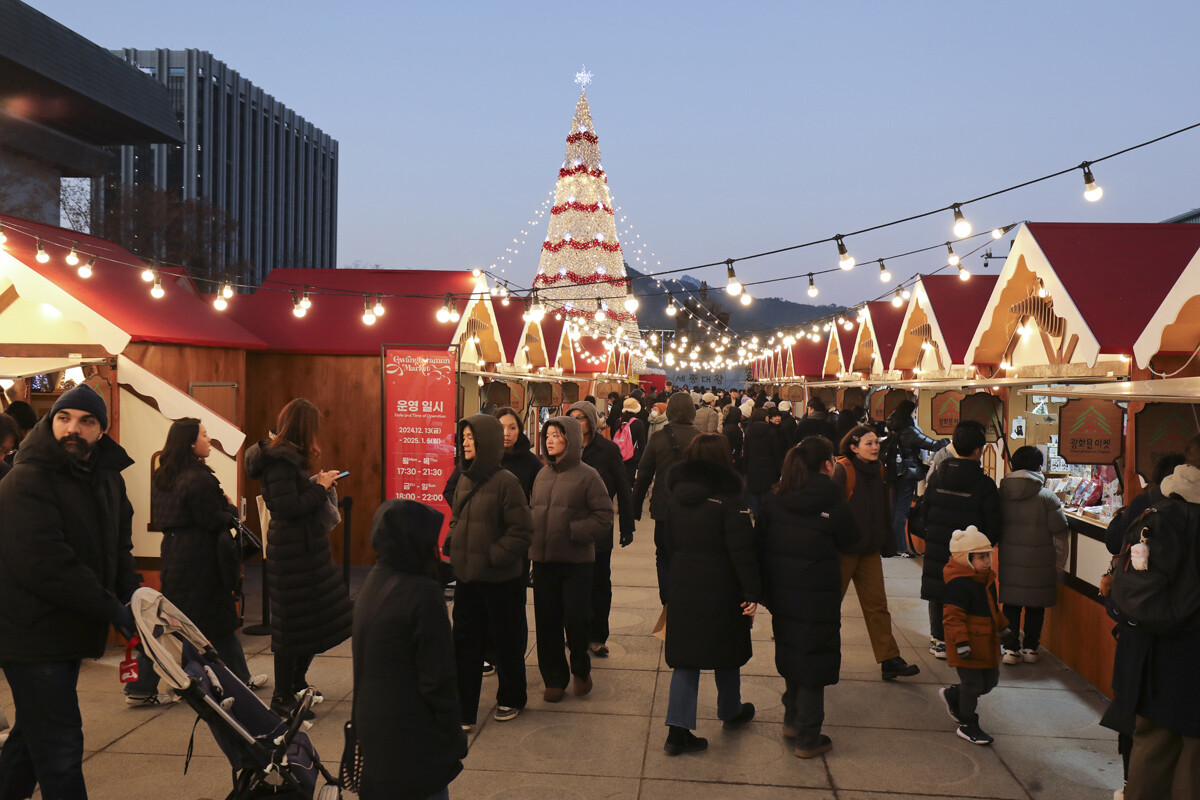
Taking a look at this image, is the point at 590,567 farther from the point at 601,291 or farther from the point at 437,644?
the point at 601,291

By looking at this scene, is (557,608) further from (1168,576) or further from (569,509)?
(1168,576)

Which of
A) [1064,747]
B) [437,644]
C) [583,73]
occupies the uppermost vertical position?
[583,73]

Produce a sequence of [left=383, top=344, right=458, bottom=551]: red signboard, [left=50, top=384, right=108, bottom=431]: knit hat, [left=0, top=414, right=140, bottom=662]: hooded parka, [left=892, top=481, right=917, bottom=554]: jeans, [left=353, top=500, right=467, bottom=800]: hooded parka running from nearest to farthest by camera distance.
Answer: [left=353, top=500, right=467, bottom=800]: hooded parka < [left=0, top=414, right=140, bottom=662]: hooded parka < [left=50, top=384, right=108, bottom=431]: knit hat < [left=383, top=344, right=458, bottom=551]: red signboard < [left=892, top=481, right=917, bottom=554]: jeans

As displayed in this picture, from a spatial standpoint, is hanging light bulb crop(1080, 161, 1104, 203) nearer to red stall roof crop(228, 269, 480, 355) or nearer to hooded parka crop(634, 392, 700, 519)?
hooded parka crop(634, 392, 700, 519)

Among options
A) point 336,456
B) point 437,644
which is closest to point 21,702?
point 437,644

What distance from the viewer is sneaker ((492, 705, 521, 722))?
5.50 m

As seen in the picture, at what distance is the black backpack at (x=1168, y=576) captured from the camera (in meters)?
3.70

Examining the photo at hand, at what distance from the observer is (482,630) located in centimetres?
539

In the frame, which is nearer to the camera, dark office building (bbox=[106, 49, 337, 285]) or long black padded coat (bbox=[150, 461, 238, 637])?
long black padded coat (bbox=[150, 461, 238, 637])

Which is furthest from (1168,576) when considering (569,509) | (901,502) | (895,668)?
(901,502)

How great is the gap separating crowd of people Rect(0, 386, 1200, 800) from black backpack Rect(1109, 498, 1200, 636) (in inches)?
1.6

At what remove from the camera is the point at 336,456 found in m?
10.1

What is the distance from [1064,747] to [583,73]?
82.4 ft

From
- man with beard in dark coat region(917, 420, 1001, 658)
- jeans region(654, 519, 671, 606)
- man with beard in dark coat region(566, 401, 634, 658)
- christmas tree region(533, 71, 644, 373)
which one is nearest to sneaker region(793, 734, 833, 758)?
man with beard in dark coat region(917, 420, 1001, 658)
